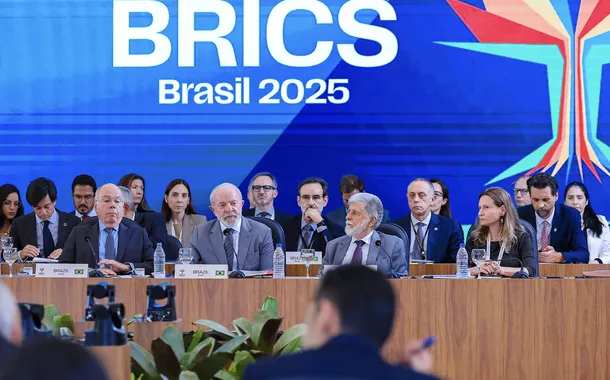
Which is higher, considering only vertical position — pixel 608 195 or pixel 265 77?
pixel 265 77

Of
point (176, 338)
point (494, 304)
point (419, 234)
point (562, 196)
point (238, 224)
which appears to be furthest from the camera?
point (562, 196)

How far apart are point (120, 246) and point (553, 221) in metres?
3.03

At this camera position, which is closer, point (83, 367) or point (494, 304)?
point (83, 367)

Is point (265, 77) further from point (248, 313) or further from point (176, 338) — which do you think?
point (176, 338)

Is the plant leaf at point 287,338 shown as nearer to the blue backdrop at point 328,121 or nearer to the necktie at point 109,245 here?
the necktie at point 109,245

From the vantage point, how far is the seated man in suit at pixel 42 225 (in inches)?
275

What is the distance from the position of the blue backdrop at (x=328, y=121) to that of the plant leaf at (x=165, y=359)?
16.4ft

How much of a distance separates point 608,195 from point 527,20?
1617 millimetres

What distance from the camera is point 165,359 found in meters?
3.23

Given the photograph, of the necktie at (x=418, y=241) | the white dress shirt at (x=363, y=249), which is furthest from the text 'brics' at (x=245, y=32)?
the white dress shirt at (x=363, y=249)

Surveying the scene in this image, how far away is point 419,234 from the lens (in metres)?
6.84

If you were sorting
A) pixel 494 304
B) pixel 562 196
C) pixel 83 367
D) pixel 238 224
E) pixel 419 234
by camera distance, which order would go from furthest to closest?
pixel 562 196 → pixel 419 234 → pixel 238 224 → pixel 494 304 → pixel 83 367

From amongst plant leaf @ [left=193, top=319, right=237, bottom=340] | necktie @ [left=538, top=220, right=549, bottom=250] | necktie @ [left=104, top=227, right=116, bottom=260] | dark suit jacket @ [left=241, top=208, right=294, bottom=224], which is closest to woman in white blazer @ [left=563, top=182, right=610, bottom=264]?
necktie @ [left=538, top=220, right=549, bottom=250]

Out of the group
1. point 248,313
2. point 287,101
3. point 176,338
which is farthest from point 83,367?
point 287,101
